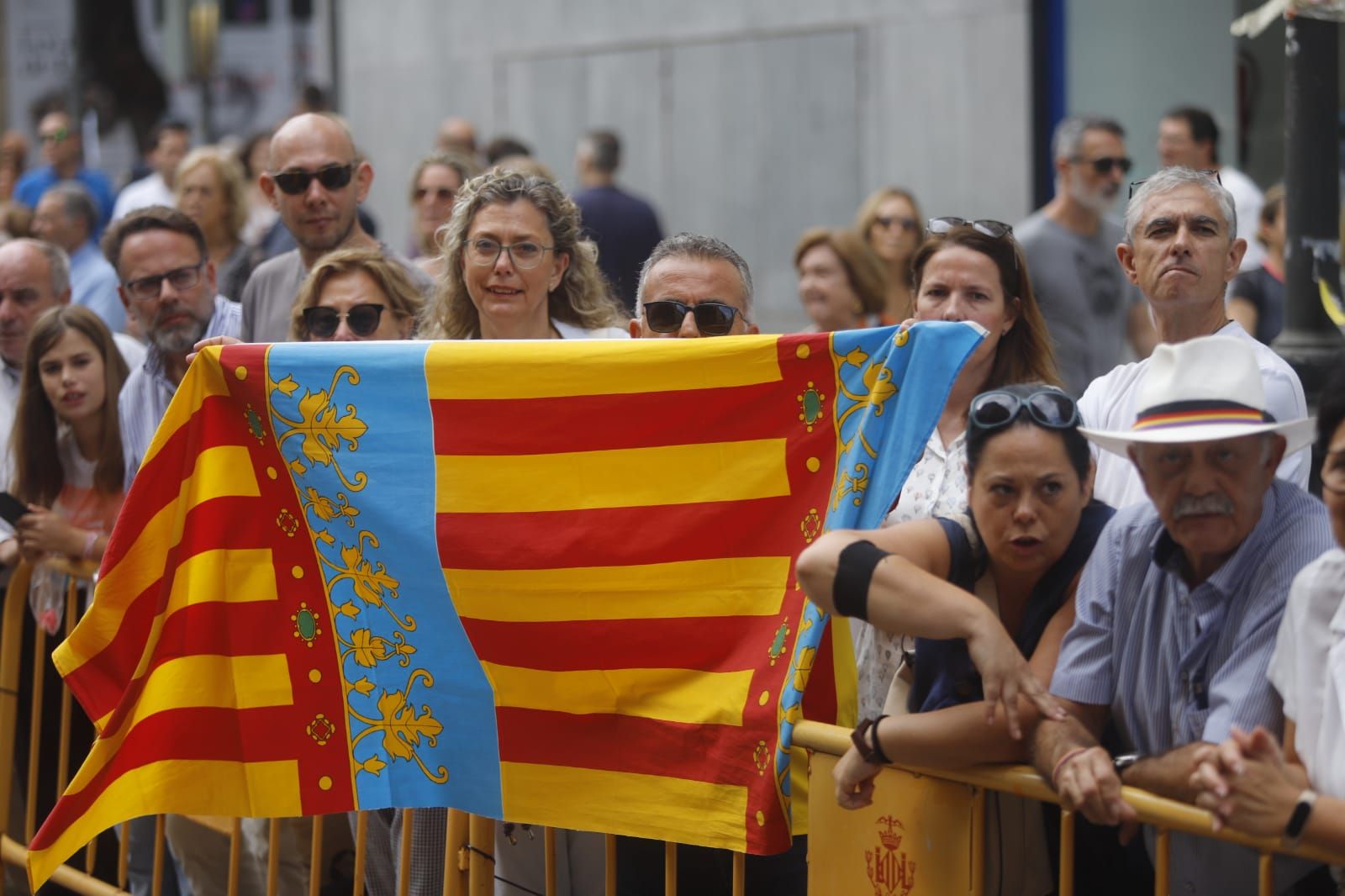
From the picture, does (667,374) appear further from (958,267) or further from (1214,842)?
(1214,842)

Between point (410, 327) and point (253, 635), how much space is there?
154 cm

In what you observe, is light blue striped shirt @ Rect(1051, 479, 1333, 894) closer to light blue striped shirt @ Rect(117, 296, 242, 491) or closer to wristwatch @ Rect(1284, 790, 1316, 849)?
wristwatch @ Rect(1284, 790, 1316, 849)

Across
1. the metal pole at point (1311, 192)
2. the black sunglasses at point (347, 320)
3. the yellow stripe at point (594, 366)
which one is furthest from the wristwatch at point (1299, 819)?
the metal pole at point (1311, 192)

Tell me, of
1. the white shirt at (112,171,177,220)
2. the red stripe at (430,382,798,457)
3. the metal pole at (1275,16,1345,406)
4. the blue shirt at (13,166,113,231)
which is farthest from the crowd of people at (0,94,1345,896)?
the blue shirt at (13,166,113,231)

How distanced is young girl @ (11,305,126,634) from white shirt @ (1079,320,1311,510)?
328 cm

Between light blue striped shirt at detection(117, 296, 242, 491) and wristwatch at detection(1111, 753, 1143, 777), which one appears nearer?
wristwatch at detection(1111, 753, 1143, 777)

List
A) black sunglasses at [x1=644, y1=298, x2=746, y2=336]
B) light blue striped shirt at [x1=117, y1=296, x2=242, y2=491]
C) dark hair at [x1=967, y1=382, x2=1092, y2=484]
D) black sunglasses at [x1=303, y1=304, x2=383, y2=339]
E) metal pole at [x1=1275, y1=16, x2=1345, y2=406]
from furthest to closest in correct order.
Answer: metal pole at [x1=1275, y1=16, x2=1345, y2=406]
light blue striped shirt at [x1=117, y1=296, x2=242, y2=491]
black sunglasses at [x1=303, y1=304, x2=383, y2=339]
black sunglasses at [x1=644, y1=298, x2=746, y2=336]
dark hair at [x1=967, y1=382, x2=1092, y2=484]

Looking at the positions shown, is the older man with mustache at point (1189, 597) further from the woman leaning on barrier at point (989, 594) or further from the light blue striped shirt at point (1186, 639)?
the woman leaning on barrier at point (989, 594)

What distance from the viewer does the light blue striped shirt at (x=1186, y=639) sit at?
3471 mm

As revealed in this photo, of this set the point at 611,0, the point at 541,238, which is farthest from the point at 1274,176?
the point at 541,238

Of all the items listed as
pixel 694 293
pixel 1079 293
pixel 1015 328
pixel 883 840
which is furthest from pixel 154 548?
pixel 1079 293

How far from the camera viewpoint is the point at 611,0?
14.5 metres

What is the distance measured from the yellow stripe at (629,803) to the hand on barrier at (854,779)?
42cm

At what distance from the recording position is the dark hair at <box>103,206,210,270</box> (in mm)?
6668
